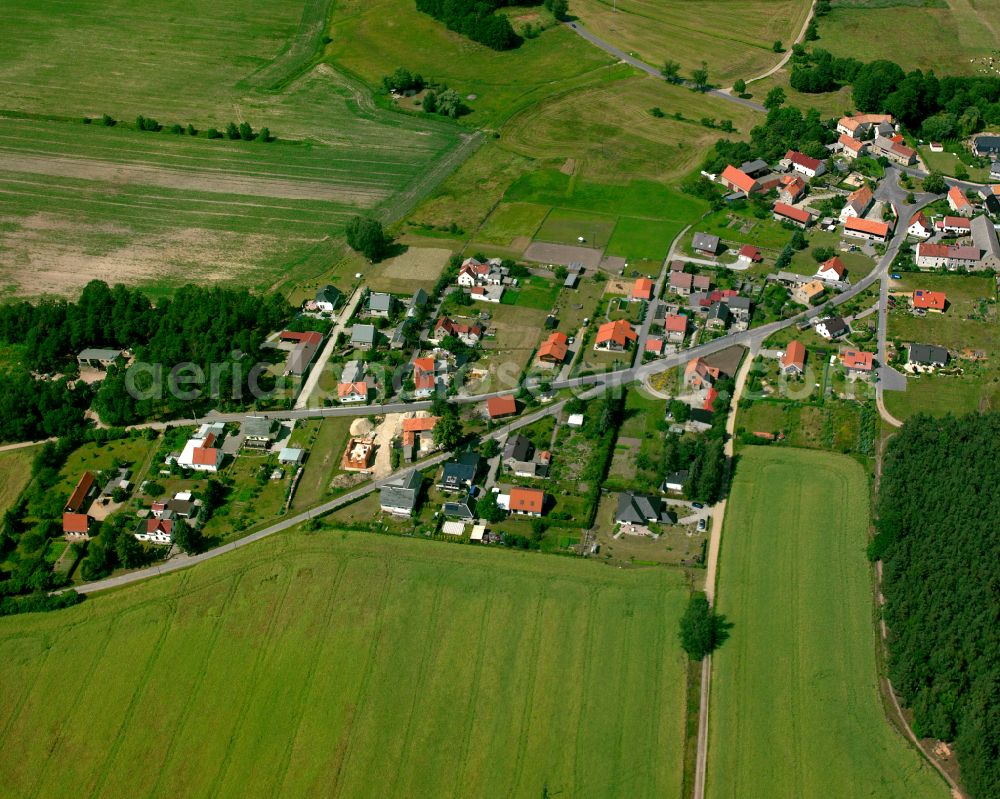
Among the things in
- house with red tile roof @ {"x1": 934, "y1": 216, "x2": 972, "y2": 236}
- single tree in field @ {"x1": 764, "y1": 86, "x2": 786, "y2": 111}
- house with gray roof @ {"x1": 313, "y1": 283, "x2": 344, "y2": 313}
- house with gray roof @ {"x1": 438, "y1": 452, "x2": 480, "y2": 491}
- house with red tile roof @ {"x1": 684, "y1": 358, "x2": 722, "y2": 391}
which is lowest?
house with gray roof @ {"x1": 438, "y1": 452, "x2": 480, "y2": 491}

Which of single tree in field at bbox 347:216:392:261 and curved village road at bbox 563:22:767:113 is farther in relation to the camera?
curved village road at bbox 563:22:767:113

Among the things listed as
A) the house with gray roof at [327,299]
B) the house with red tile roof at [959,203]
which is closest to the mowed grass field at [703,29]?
the house with red tile roof at [959,203]

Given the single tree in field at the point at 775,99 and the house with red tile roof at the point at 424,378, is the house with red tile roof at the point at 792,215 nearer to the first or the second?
the single tree in field at the point at 775,99

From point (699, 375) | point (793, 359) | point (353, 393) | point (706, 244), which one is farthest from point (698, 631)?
point (706, 244)

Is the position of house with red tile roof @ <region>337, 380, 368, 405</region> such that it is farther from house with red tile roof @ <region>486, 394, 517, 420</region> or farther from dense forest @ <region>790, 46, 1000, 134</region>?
dense forest @ <region>790, 46, 1000, 134</region>

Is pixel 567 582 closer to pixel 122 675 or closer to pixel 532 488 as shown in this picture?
pixel 532 488

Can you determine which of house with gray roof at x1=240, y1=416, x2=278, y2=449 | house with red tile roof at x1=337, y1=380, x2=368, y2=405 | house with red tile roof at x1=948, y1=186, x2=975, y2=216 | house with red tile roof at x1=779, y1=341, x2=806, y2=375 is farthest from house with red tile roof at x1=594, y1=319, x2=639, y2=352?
house with red tile roof at x1=948, y1=186, x2=975, y2=216

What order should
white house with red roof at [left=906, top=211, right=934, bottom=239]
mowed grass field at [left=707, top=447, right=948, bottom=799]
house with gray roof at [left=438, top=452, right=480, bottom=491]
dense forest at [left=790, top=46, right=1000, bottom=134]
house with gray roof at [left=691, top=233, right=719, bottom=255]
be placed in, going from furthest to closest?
dense forest at [left=790, top=46, right=1000, bottom=134]
white house with red roof at [left=906, top=211, right=934, bottom=239]
house with gray roof at [left=691, top=233, right=719, bottom=255]
house with gray roof at [left=438, top=452, right=480, bottom=491]
mowed grass field at [left=707, top=447, right=948, bottom=799]

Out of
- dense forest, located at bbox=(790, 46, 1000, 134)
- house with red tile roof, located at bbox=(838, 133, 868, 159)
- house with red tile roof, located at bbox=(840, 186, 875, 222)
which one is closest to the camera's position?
house with red tile roof, located at bbox=(840, 186, 875, 222)
